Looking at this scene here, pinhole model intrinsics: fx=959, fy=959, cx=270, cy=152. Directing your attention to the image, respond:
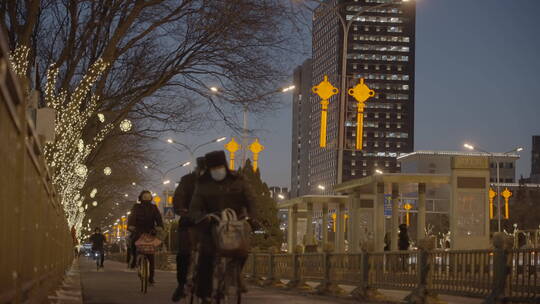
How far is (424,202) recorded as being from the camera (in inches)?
1443

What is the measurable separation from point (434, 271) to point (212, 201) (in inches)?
308

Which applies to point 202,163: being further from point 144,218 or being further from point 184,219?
point 144,218

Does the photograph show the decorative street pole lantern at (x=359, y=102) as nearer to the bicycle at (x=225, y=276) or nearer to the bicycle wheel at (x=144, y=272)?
the bicycle wheel at (x=144, y=272)

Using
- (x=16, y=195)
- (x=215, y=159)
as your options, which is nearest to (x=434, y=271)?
(x=215, y=159)

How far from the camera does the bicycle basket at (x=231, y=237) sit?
8508 mm

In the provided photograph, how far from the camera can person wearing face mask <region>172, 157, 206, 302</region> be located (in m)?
9.81

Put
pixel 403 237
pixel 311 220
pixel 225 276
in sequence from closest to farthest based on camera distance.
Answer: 1. pixel 225 276
2. pixel 403 237
3. pixel 311 220

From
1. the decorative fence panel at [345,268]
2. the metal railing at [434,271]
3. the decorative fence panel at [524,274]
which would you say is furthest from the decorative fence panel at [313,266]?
the decorative fence panel at [524,274]

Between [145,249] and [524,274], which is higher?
[145,249]

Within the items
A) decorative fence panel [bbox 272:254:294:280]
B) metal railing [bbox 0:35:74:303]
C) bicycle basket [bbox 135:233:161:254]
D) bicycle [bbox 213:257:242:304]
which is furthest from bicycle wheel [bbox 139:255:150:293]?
bicycle [bbox 213:257:242:304]

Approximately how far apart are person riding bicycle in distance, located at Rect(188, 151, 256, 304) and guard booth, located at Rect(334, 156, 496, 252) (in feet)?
34.1

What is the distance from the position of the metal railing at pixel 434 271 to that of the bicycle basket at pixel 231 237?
570 cm

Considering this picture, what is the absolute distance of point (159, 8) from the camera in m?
23.8

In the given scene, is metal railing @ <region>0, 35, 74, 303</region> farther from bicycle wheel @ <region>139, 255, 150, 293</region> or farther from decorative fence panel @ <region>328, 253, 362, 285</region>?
decorative fence panel @ <region>328, 253, 362, 285</region>
